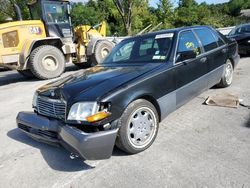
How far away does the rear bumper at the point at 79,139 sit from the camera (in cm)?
270

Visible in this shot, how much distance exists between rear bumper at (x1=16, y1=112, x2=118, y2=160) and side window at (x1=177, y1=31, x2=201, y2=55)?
192cm

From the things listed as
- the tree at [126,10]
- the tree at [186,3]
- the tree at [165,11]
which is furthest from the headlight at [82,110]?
the tree at [186,3]

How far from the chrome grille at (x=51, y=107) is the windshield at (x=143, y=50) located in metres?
1.49

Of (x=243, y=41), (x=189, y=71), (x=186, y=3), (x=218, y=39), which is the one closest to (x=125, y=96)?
(x=189, y=71)

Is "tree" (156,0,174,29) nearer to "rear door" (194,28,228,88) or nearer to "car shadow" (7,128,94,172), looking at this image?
"rear door" (194,28,228,88)

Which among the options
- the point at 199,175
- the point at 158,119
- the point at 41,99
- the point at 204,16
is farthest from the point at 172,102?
the point at 204,16

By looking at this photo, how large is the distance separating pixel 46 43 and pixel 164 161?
307 inches

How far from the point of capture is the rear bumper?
270cm

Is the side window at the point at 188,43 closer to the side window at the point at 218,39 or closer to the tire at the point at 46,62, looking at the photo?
the side window at the point at 218,39

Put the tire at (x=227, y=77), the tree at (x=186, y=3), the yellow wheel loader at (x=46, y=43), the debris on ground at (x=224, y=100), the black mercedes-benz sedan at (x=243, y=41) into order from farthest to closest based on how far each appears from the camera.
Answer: the tree at (x=186, y=3), the black mercedes-benz sedan at (x=243, y=41), the yellow wheel loader at (x=46, y=43), the tire at (x=227, y=77), the debris on ground at (x=224, y=100)

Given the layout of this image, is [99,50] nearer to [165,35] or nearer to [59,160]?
[165,35]

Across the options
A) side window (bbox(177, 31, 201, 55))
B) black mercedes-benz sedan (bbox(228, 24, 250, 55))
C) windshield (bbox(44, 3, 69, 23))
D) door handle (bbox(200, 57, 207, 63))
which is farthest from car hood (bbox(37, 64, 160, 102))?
black mercedes-benz sedan (bbox(228, 24, 250, 55))

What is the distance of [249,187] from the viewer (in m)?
2.41

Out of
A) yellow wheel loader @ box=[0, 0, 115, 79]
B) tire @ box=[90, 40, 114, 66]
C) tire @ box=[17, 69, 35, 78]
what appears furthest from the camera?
tire @ box=[90, 40, 114, 66]
